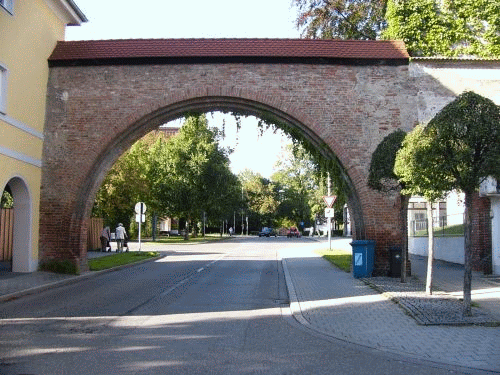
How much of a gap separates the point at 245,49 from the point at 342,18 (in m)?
11.7

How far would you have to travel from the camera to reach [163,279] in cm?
1766

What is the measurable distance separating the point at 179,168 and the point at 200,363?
4658 cm

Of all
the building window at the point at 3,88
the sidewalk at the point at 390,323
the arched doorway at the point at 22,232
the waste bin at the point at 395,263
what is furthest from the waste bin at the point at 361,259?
the building window at the point at 3,88

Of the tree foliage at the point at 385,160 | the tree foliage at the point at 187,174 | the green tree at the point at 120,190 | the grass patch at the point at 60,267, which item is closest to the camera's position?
the tree foliage at the point at 385,160

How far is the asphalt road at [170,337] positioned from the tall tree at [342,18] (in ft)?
54.6

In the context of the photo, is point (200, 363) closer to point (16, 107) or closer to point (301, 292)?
point (301, 292)

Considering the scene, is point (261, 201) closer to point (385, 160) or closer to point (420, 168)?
point (385, 160)

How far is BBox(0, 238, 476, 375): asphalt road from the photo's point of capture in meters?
6.61

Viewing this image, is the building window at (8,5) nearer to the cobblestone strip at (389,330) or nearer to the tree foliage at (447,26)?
the cobblestone strip at (389,330)

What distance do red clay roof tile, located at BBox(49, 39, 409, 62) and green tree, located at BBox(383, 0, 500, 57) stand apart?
4749mm

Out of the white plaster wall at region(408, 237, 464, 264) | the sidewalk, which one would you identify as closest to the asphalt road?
the sidewalk

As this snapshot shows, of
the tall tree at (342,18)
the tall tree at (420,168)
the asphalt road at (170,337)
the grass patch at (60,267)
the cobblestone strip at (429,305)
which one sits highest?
the tall tree at (342,18)

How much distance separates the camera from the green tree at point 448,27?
867 inches

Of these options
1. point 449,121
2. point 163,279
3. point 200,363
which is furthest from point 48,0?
point 200,363
